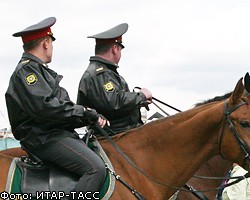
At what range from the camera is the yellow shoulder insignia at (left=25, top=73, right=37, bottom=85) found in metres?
5.62

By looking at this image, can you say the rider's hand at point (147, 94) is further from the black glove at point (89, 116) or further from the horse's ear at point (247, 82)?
the horse's ear at point (247, 82)

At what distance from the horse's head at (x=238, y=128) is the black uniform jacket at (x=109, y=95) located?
1274 millimetres

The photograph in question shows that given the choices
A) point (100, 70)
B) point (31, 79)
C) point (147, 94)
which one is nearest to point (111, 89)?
point (100, 70)

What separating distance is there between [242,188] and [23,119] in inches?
161

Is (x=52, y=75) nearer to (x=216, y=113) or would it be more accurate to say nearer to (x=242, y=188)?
(x=216, y=113)

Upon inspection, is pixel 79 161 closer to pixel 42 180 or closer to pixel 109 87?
pixel 42 180

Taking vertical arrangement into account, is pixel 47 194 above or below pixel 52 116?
below

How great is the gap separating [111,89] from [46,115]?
3.91 feet

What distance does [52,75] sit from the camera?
19.6 ft

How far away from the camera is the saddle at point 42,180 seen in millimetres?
5668

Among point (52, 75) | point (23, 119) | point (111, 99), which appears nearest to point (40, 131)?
point (23, 119)

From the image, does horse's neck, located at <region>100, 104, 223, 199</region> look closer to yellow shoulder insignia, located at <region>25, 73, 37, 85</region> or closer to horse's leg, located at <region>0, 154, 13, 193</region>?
horse's leg, located at <region>0, 154, 13, 193</region>

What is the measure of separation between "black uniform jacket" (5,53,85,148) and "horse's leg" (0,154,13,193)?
0.26 m

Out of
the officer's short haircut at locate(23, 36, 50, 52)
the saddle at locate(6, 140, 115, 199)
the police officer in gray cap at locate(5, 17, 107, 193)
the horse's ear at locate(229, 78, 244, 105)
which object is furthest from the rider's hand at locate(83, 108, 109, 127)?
the horse's ear at locate(229, 78, 244, 105)
